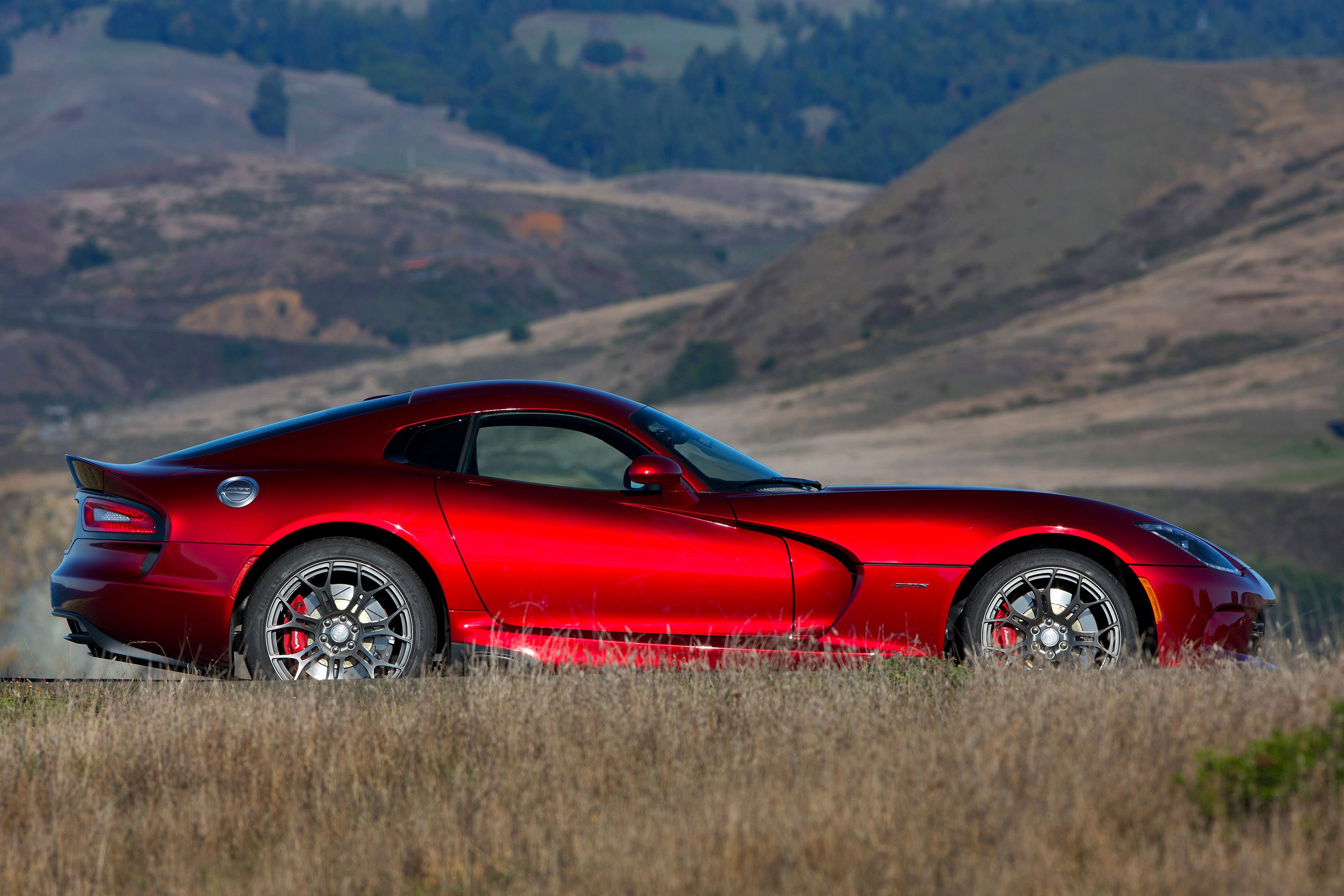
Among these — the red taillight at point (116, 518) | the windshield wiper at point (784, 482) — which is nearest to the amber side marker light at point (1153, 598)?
the windshield wiper at point (784, 482)

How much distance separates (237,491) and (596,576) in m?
1.38

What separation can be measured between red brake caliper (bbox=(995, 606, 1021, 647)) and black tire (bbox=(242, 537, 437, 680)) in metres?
2.08

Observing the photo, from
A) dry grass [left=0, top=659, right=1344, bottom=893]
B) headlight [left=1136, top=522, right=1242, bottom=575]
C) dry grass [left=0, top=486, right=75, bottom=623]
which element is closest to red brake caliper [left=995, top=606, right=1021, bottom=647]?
dry grass [left=0, top=659, right=1344, bottom=893]

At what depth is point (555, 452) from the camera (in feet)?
85.7

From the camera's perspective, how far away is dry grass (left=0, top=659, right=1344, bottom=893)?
333 centimetres

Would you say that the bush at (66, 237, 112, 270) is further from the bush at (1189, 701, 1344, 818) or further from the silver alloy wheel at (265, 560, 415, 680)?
the bush at (1189, 701, 1344, 818)

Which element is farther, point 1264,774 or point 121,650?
point 121,650

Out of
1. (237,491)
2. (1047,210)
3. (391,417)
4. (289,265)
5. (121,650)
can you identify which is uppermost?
(289,265)

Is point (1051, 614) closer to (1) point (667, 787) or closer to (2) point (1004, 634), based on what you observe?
(2) point (1004, 634)

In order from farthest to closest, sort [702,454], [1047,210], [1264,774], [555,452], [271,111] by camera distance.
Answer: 1. [271,111]
2. [1047,210]
3. [555,452]
4. [702,454]
5. [1264,774]

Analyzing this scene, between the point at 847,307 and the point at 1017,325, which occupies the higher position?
the point at 847,307

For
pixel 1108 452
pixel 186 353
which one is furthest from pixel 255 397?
pixel 1108 452

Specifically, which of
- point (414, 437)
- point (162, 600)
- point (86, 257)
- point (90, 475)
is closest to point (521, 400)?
point (414, 437)

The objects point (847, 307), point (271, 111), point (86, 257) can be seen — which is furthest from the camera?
point (271, 111)
